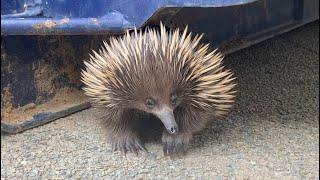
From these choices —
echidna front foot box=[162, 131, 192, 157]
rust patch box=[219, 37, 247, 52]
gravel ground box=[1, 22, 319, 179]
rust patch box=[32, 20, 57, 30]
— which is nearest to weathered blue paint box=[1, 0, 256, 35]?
rust patch box=[32, 20, 57, 30]

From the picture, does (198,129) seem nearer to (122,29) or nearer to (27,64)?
(122,29)

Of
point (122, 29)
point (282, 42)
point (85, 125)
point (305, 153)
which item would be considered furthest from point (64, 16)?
point (282, 42)

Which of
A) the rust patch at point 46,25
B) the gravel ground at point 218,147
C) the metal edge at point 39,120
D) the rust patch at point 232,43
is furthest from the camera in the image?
the rust patch at point 232,43

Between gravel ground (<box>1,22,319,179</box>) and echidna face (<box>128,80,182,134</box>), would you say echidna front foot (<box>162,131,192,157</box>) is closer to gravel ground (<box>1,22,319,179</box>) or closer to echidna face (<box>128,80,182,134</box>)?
gravel ground (<box>1,22,319,179</box>)

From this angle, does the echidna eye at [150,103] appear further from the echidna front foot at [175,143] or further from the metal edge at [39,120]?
the metal edge at [39,120]

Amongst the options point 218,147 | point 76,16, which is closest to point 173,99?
point 218,147

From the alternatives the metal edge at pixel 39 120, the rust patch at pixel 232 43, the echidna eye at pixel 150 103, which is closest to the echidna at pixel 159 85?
the echidna eye at pixel 150 103
